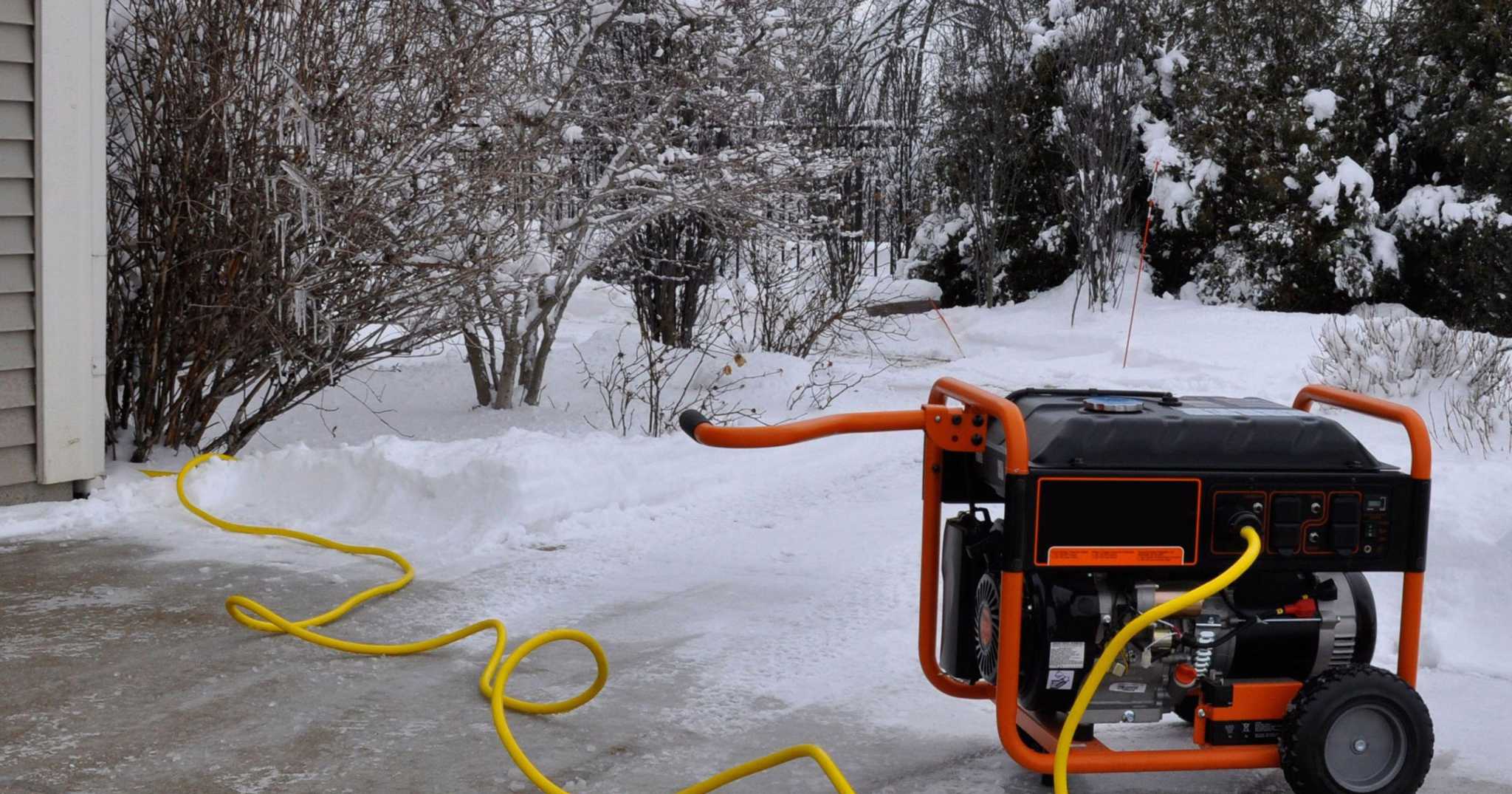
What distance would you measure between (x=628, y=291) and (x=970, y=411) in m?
7.79

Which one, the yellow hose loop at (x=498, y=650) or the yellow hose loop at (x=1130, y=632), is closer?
the yellow hose loop at (x=1130, y=632)

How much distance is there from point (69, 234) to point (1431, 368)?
7.05 metres

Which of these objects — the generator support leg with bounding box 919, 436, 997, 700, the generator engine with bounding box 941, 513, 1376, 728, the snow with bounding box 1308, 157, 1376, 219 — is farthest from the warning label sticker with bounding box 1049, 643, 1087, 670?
the snow with bounding box 1308, 157, 1376, 219

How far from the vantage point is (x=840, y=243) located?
1297cm

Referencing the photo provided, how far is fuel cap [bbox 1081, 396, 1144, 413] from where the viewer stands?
2.91 meters

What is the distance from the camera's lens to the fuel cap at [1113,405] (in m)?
2.91

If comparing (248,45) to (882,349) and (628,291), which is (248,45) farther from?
(882,349)

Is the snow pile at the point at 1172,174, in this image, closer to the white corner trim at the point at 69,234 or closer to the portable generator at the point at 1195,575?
the white corner trim at the point at 69,234

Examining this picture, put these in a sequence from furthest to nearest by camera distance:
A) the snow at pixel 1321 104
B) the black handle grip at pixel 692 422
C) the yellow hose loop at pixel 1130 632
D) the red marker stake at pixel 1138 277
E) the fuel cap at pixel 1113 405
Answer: the snow at pixel 1321 104 < the red marker stake at pixel 1138 277 < the black handle grip at pixel 692 422 < the fuel cap at pixel 1113 405 < the yellow hose loop at pixel 1130 632

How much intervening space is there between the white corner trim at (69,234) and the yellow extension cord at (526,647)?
710mm

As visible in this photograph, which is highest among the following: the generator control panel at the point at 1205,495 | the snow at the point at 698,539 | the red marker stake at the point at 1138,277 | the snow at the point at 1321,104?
the snow at the point at 1321,104

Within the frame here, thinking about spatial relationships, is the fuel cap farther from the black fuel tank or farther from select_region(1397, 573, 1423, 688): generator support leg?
select_region(1397, 573, 1423, 688): generator support leg

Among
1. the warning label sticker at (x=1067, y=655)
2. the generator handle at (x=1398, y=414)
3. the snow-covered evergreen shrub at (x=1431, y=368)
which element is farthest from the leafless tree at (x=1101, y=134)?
the warning label sticker at (x=1067, y=655)

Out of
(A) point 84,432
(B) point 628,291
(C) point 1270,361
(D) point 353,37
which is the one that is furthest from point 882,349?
(A) point 84,432
